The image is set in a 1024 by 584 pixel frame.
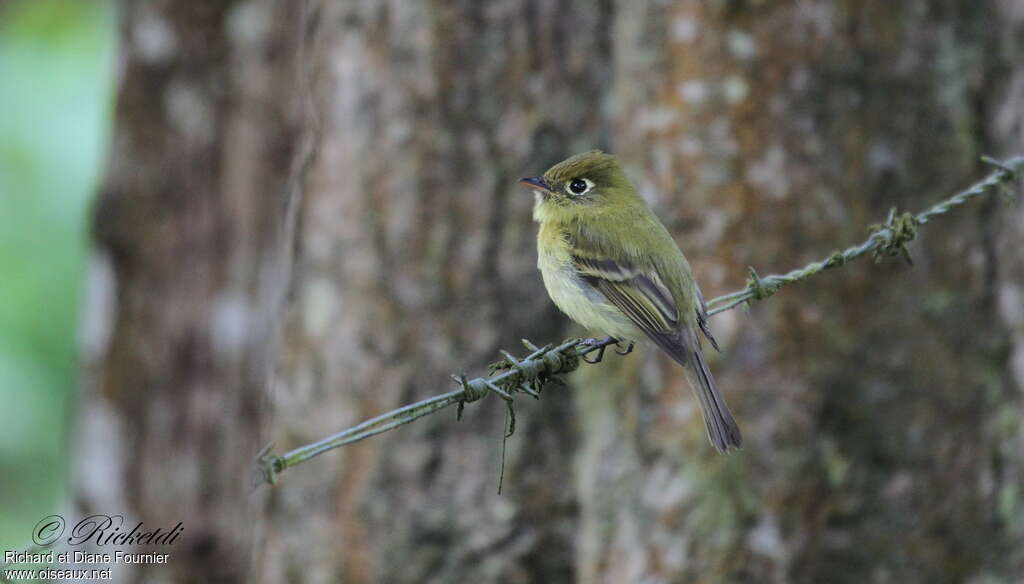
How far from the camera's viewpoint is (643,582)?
17.6 ft

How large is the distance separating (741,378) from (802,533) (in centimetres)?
79

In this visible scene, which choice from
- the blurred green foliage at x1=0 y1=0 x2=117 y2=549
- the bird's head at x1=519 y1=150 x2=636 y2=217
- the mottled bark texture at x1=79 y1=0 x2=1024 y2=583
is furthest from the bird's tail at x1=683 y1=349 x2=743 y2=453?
the blurred green foliage at x1=0 y1=0 x2=117 y2=549

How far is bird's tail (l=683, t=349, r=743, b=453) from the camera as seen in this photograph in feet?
11.8

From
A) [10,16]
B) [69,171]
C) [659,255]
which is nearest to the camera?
[659,255]

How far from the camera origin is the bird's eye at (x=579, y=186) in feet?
13.2

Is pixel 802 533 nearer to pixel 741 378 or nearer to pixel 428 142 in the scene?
pixel 741 378

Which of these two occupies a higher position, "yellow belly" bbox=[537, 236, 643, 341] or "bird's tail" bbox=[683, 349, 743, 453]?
"yellow belly" bbox=[537, 236, 643, 341]

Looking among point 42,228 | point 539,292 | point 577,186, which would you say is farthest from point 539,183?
point 42,228

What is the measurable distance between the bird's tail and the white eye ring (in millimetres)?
690

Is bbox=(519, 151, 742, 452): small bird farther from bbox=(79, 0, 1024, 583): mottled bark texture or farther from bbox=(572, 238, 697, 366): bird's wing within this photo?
bbox=(79, 0, 1024, 583): mottled bark texture

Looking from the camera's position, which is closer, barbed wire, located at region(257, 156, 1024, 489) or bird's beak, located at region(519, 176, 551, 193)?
barbed wire, located at region(257, 156, 1024, 489)

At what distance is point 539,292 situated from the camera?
5391mm

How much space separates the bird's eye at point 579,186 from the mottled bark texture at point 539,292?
4.05 feet

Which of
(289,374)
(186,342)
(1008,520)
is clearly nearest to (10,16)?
(186,342)
